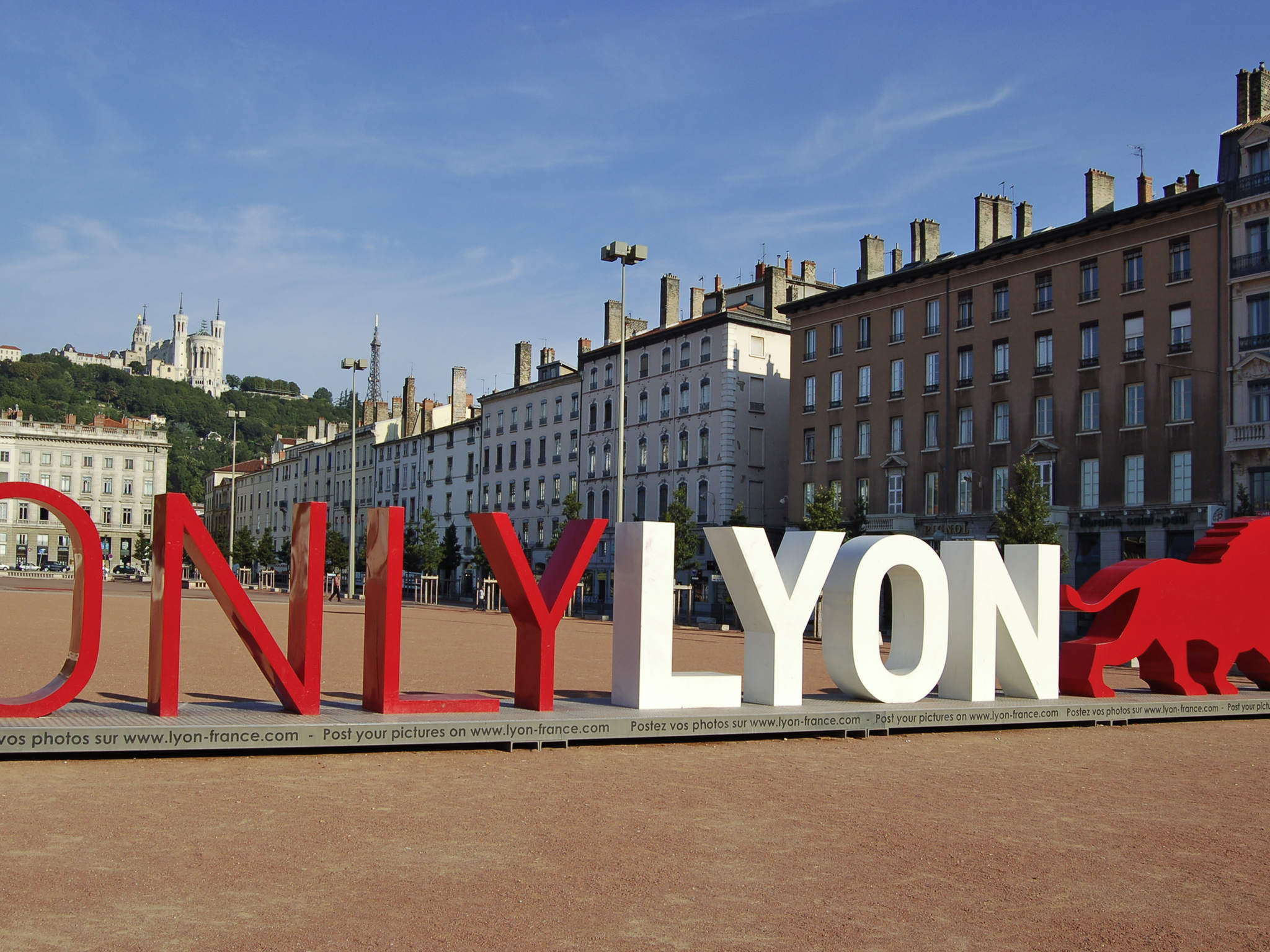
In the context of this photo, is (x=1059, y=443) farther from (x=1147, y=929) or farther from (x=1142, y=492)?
(x=1147, y=929)

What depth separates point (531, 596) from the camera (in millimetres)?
14562

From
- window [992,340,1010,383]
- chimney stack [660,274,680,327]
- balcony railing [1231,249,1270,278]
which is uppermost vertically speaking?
chimney stack [660,274,680,327]

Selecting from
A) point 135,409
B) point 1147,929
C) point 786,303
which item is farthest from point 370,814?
point 135,409

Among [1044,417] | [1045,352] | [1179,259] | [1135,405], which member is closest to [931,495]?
[1044,417]

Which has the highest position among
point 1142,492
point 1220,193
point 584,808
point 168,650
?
point 1220,193

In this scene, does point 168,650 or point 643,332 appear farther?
point 643,332

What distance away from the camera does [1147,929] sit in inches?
282

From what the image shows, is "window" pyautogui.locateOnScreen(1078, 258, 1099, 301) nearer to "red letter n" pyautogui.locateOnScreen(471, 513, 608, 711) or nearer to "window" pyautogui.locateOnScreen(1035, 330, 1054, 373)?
"window" pyautogui.locateOnScreen(1035, 330, 1054, 373)

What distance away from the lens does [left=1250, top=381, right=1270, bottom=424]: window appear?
1578 inches

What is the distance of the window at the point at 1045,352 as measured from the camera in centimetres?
4769

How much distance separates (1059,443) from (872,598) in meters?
33.7

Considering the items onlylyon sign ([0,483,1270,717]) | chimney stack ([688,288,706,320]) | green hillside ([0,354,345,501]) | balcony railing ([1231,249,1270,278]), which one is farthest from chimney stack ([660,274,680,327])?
green hillside ([0,354,345,501])

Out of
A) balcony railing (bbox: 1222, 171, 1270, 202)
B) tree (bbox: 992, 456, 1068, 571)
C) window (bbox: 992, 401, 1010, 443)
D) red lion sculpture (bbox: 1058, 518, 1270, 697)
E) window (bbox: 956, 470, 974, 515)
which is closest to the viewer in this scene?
red lion sculpture (bbox: 1058, 518, 1270, 697)

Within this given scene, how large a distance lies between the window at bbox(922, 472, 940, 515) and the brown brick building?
0.29ft
